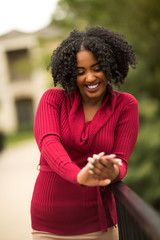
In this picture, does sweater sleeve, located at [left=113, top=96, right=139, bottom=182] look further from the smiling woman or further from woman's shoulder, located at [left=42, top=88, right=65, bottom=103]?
woman's shoulder, located at [left=42, top=88, right=65, bottom=103]

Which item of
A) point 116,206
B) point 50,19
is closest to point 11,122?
point 50,19

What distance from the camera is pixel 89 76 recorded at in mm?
1707

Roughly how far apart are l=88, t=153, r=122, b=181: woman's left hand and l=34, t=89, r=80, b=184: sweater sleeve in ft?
0.26

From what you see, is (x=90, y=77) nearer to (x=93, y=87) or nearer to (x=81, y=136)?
(x=93, y=87)

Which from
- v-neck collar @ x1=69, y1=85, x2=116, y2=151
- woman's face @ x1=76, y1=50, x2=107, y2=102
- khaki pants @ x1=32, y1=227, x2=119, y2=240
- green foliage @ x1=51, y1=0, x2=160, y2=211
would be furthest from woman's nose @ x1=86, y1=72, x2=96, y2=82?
A: green foliage @ x1=51, y1=0, x2=160, y2=211

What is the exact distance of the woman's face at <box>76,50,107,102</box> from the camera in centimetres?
172

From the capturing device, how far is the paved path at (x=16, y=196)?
5180mm

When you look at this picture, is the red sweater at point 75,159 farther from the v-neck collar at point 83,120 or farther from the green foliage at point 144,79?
the green foliage at point 144,79

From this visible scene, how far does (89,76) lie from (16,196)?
19.0 ft

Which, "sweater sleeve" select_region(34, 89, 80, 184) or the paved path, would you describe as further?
the paved path

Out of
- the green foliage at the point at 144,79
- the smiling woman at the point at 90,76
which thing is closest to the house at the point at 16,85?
the green foliage at the point at 144,79

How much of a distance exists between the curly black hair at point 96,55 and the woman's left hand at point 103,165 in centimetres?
47

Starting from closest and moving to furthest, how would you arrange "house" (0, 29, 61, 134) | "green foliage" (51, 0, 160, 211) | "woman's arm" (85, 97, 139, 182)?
"woman's arm" (85, 97, 139, 182) < "green foliage" (51, 0, 160, 211) < "house" (0, 29, 61, 134)

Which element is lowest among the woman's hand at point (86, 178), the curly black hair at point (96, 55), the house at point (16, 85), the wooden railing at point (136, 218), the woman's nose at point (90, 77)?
the wooden railing at point (136, 218)
